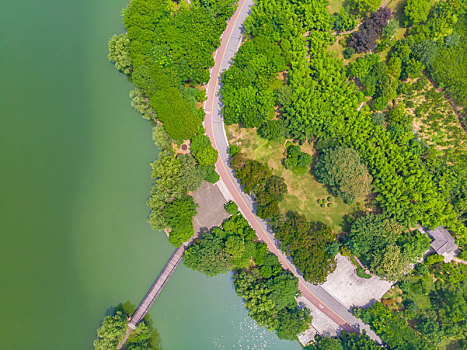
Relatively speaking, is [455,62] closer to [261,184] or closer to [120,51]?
[261,184]

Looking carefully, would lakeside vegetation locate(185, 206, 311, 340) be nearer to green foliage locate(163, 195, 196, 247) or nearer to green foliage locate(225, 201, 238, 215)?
green foliage locate(225, 201, 238, 215)

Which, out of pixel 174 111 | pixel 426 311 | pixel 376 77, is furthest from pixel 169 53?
pixel 426 311

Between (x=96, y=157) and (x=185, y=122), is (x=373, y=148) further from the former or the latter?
(x=96, y=157)

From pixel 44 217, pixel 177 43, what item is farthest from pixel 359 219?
pixel 44 217

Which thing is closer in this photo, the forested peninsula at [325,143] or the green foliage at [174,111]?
the green foliage at [174,111]

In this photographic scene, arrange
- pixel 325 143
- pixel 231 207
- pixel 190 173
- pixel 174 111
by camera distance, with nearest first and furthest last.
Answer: pixel 174 111, pixel 190 173, pixel 325 143, pixel 231 207

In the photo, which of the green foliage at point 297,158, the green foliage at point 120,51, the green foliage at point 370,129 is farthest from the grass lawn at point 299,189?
the green foliage at point 120,51

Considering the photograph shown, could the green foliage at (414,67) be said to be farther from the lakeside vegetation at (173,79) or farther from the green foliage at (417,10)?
the lakeside vegetation at (173,79)
